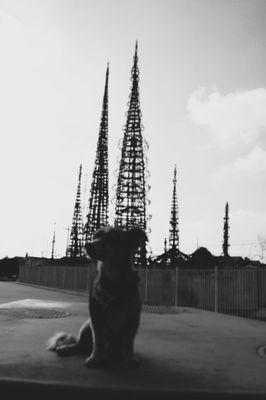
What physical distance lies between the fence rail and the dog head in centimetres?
1015

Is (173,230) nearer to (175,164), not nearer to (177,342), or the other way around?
(175,164)

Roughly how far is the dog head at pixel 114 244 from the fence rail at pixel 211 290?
33.3ft

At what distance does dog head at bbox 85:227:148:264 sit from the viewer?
4.20 metres

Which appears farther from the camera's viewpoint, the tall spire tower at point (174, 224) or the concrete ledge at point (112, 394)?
the tall spire tower at point (174, 224)

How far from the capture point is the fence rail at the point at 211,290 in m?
13.8

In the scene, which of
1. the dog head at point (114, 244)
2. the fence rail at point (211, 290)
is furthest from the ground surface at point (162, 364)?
the fence rail at point (211, 290)

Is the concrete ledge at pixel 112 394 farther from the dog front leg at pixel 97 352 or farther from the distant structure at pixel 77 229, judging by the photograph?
the distant structure at pixel 77 229

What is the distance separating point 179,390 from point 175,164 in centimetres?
6697

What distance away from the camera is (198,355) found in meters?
5.74

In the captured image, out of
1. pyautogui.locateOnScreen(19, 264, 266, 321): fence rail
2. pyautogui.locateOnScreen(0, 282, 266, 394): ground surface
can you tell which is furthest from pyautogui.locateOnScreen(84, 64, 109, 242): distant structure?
pyautogui.locateOnScreen(0, 282, 266, 394): ground surface

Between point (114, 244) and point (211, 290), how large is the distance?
476 inches

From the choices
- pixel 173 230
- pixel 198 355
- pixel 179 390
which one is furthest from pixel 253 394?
pixel 173 230

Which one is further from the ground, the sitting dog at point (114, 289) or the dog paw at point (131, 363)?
the sitting dog at point (114, 289)

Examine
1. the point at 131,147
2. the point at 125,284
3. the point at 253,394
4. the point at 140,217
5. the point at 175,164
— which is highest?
the point at 175,164
